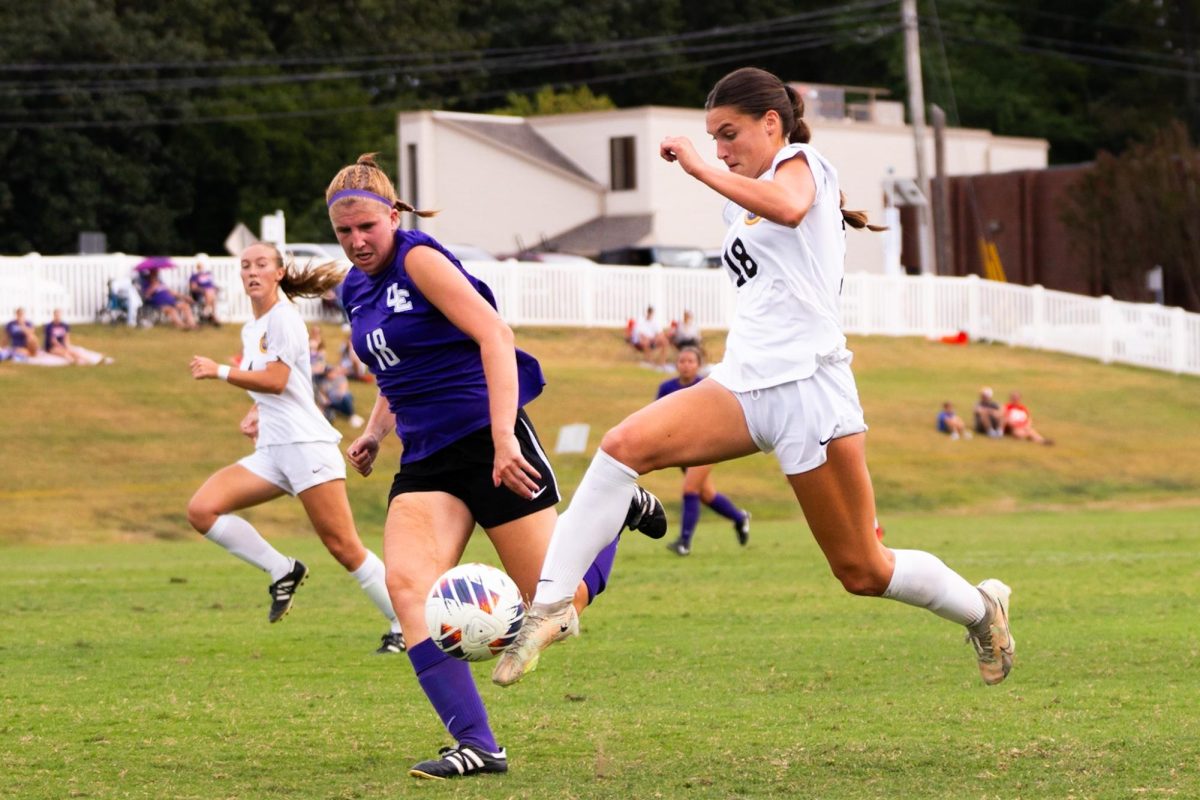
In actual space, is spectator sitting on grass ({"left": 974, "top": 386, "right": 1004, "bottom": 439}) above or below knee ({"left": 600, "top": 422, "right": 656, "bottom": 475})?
below

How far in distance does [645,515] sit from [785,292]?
3.59ft

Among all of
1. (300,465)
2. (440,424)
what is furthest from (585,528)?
(300,465)

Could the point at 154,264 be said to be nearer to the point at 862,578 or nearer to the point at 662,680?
the point at 662,680

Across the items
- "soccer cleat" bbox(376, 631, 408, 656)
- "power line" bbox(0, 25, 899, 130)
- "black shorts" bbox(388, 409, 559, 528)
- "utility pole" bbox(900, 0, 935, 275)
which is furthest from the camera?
"power line" bbox(0, 25, 899, 130)

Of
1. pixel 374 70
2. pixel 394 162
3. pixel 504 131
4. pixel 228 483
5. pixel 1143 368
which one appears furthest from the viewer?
pixel 374 70

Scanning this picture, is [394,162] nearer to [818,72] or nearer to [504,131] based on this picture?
[504,131]

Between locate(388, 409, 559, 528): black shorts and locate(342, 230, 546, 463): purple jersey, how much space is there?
0.13 feet

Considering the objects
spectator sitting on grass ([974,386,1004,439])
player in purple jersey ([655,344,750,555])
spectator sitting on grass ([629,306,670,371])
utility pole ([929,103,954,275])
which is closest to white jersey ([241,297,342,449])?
player in purple jersey ([655,344,750,555])

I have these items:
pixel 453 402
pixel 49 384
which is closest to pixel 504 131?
pixel 49 384

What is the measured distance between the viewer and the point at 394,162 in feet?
229

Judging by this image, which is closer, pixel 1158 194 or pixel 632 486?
pixel 632 486

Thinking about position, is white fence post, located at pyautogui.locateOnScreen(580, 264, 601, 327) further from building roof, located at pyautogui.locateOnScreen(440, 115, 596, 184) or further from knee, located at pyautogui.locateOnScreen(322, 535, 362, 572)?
knee, located at pyautogui.locateOnScreen(322, 535, 362, 572)

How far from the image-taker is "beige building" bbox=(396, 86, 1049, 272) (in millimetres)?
56500

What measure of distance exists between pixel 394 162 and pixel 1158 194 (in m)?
31.6
